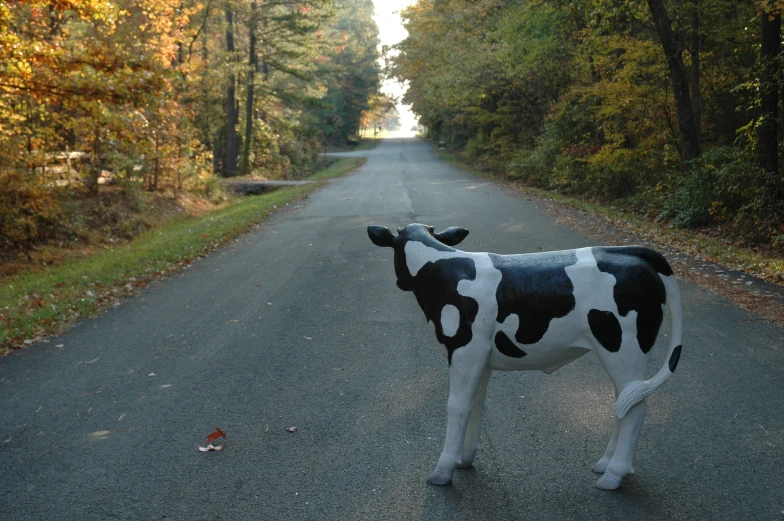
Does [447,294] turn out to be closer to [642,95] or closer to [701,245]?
[701,245]

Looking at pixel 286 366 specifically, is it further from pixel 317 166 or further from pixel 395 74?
pixel 395 74

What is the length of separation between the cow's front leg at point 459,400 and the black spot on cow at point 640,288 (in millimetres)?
862

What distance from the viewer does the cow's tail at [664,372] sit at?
3.69 m

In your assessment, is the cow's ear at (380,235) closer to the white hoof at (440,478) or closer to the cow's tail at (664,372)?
the white hoof at (440,478)

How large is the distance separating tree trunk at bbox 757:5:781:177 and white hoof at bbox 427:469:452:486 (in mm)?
12467

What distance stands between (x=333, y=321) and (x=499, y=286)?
4516 millimetres

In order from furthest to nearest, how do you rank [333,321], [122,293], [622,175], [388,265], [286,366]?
[622,175] < [388,265] < [122,293] < [333,321] < [286,366]

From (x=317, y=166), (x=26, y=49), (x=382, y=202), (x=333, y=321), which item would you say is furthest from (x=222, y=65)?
(x=333, y=321)

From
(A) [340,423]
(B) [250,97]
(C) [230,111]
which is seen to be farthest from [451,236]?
(B) [250,97]

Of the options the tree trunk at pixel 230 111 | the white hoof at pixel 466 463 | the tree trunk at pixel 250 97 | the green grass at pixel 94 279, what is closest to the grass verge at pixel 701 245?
the white hoof at pixel 466 463

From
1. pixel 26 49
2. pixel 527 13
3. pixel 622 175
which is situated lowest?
pixel 622 175

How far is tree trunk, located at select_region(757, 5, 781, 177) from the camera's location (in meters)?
13.4

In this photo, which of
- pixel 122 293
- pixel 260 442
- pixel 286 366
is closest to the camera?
pixel 260 442

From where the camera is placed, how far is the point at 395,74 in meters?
64.9
